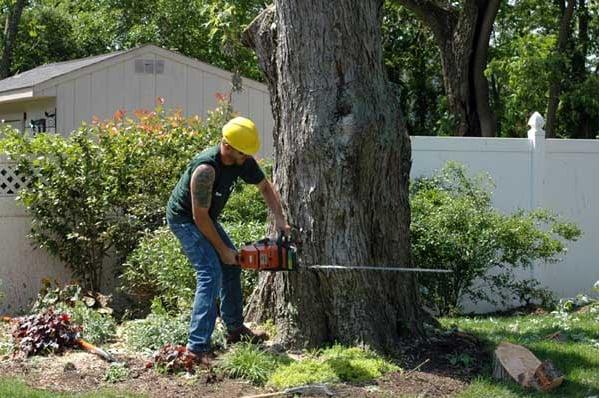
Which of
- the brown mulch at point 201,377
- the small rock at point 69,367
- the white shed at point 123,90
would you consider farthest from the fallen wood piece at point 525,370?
the white shed at point 123,90

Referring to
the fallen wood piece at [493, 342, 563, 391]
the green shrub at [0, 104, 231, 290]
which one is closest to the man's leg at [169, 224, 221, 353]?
the fallen wood piece at [493, 342, 563, 391]

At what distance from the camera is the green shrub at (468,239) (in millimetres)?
9492

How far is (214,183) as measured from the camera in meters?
6.88

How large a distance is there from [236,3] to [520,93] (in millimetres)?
8944

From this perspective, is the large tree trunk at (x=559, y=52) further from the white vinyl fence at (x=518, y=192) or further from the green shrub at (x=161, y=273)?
the green shrub at (x=161, y=273)

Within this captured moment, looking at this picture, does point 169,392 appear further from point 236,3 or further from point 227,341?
point 236,3

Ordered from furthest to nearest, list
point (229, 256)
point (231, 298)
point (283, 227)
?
point (231, 298), point (283, 227), point (229, 256)

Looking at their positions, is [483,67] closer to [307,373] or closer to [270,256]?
[270,256]

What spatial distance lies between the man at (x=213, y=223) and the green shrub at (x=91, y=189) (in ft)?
8.89

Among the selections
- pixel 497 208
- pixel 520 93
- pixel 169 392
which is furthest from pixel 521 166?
pixel 520 93

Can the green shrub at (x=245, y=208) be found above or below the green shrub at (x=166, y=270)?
above

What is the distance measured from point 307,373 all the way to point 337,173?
155 centimetres

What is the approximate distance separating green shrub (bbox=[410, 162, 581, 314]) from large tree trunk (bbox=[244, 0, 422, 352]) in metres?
2.17

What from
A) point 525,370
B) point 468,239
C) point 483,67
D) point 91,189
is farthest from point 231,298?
point 483,67
